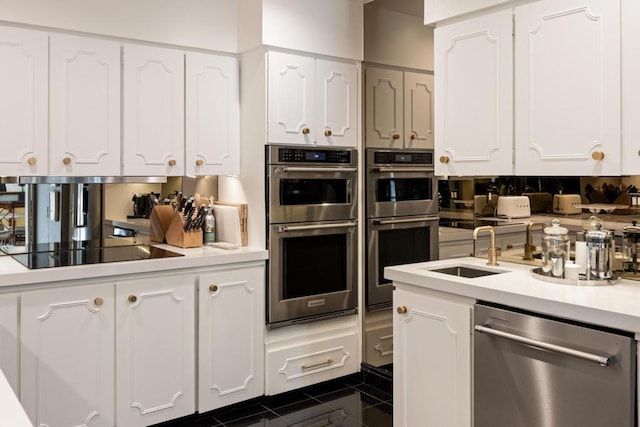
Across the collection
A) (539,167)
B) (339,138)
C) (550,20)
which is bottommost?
(539,167)

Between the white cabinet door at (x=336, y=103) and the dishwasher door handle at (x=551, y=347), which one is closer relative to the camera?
the dishwasher door handle at (x=551, y=347)

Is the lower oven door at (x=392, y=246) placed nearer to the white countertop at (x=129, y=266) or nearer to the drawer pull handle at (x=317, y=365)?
the drawer pull handle at (x=317, y=365)

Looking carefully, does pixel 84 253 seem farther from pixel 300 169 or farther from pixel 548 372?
pixel 548 372

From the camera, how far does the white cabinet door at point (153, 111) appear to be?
3105 millimetres

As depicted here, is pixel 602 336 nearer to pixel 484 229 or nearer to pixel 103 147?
pixel 484 229

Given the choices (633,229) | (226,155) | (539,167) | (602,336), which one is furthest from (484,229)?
(226,155)

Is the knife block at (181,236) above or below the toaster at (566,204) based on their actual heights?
below

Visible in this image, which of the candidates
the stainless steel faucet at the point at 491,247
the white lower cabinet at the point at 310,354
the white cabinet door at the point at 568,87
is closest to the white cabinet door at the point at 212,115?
the white lower cabinet at the point at 310,354

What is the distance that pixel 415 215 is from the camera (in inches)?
151

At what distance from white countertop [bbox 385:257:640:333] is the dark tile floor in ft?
3.41

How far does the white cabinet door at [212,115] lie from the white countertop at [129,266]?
54cm

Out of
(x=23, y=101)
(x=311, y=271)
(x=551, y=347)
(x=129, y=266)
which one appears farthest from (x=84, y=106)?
(x=551, y=347)

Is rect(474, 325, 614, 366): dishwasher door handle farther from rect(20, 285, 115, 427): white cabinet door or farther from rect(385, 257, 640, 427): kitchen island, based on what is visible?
rect(20, 285, 115, 427): white cabinet door

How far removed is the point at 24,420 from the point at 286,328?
238cm
